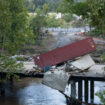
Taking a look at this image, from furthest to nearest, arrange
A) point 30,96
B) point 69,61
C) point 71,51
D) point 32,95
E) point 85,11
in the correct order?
point 32,95 → point 30,96 → point 69,61 → point 71,51 → point 85,11

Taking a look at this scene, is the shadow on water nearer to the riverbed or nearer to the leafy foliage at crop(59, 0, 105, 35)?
the riverbed

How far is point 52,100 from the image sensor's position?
31.4 m

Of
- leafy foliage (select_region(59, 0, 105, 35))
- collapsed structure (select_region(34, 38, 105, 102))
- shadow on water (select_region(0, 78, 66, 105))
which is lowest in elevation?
shadow on water (select_region(0, 78, 66, 105))

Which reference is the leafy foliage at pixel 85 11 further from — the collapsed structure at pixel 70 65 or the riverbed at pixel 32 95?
the riverbed at pixel 32 95

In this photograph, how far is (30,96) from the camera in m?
33.5

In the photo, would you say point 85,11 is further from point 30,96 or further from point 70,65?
point 30,96

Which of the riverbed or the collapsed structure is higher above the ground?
the collapsed structure

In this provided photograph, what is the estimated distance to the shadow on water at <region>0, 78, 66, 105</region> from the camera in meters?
31.0

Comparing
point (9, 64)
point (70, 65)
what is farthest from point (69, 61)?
point (9, 64)

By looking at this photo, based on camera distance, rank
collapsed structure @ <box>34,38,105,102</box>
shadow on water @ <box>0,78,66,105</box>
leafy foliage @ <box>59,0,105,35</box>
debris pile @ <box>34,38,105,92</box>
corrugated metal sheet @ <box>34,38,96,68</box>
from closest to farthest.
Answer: leafy foliage @ <box>59,0,105,35</box>, collapsed structure @ <box>34,38,105,102</box>, debris pile @ <box>34,38,105,92</box>, corrugated metal sheet @ <box>34,38,96,68</box>, shadow on water @ <box>0,78,66,105</box>

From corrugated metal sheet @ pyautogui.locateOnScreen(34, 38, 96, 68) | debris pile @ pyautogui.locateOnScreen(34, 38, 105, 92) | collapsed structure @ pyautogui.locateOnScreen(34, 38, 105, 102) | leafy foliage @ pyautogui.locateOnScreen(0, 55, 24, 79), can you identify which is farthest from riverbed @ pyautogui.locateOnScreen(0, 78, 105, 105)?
corrugated metal sheet @ pyautogui.locateOnScreen(34, 38, 96, 68)

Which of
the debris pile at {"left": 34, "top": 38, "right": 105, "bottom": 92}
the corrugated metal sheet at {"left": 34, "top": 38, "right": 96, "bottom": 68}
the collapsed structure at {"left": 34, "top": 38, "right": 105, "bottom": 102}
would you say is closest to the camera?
the collapsed structure at {"left": 34, "top": 38, "right": 105, "bottom": 102}

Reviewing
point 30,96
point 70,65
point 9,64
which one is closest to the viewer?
point 9,64

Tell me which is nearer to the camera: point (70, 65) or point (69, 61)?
point (70, 65)
